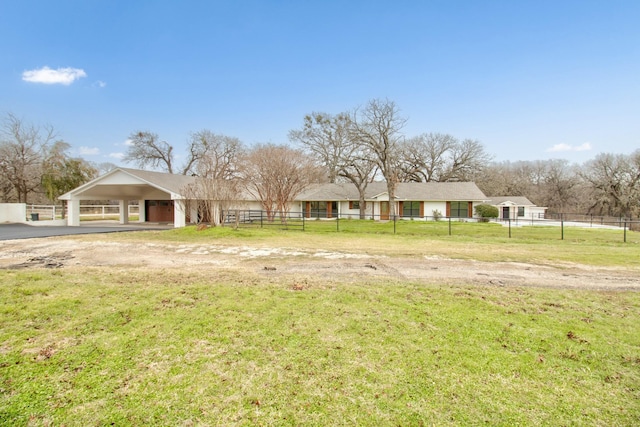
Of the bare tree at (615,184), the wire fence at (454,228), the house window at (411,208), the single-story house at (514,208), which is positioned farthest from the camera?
the bare tree at (615,184)

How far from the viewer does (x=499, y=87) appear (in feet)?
65.7

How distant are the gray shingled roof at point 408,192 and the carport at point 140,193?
12.4 meters

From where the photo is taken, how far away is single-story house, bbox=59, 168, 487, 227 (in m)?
21.3

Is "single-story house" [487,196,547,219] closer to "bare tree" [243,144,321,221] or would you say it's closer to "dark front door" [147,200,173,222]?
"bare tree" [243,144,321,221]

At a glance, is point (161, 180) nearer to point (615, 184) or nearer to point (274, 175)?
point (274, 175)

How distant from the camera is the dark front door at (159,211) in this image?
2539cm

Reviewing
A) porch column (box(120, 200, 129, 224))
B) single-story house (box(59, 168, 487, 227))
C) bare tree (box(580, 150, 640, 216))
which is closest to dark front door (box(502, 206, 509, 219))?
single-story house (box(59, 168, 487, 227))

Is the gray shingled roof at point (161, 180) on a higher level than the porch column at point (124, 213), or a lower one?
higher

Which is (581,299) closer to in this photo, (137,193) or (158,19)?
(158,19)

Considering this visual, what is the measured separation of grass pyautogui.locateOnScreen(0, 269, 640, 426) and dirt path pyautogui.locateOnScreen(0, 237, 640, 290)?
1.36 m

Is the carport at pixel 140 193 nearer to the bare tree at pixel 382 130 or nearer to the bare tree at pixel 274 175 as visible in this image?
the bare tree at pixel 274 175

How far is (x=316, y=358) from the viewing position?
316 centimetres

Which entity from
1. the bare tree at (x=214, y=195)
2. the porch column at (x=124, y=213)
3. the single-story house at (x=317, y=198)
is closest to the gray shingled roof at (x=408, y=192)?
the single-story house at (x=317, y=198)

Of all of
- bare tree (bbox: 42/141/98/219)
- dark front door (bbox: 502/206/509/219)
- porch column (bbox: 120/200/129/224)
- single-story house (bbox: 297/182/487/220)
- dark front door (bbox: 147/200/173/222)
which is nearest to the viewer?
porch column (bbox: 120/200/129/224)
